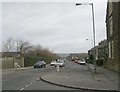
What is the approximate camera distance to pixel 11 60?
62750mm

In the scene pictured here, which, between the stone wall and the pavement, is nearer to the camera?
the pavement

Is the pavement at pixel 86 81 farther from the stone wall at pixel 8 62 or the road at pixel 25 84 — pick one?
the stone wall at pixel 8 62

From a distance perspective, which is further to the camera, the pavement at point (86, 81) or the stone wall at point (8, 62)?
the stone wall at point (8, 62)

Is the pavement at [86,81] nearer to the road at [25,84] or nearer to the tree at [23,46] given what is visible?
the road at [25,84]

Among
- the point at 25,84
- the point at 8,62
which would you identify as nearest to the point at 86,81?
the point at 25,84

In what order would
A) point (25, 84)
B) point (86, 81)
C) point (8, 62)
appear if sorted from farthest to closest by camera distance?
1. point (8, 62)
2. point (86, 81)
3. point (25, 84)

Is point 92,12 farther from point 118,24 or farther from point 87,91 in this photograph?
point 87,91

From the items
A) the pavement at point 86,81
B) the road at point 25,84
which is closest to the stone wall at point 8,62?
the pavement at point 86,81

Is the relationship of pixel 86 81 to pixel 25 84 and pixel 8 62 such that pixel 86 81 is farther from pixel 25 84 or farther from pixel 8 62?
pixel 8 62

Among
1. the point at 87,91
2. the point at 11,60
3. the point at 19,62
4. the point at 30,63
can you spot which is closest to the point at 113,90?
the point at 87,91

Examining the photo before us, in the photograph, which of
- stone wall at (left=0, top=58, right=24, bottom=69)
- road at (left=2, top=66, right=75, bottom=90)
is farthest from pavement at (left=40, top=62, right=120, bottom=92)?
stone wall at (left=0, top=58, right=24, bottom=69)

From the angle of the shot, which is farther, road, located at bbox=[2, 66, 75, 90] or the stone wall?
the stone wall

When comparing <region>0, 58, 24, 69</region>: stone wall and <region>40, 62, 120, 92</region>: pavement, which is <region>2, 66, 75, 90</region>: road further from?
<region>0, 58, 24, 69</region>: stone wall

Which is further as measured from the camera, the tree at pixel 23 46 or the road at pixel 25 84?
the tree at pixel 23 46
